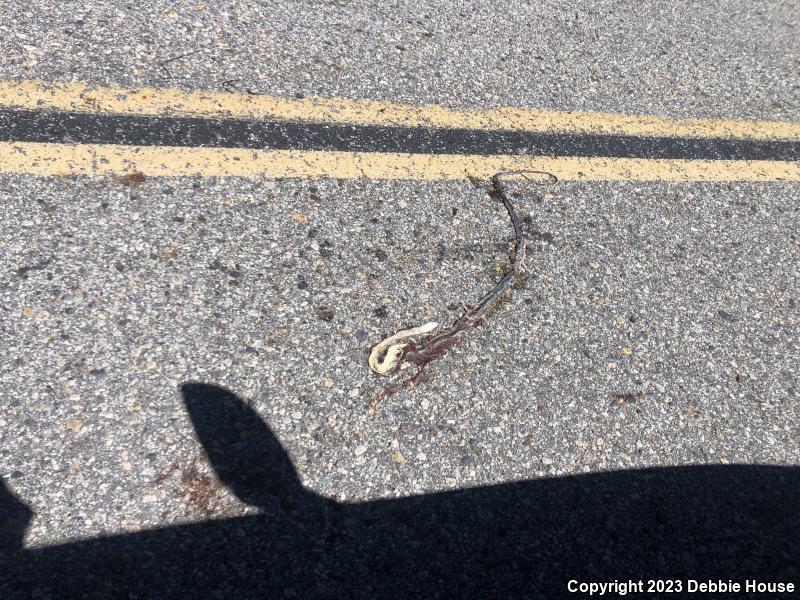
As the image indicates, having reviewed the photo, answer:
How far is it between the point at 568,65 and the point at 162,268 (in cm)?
221

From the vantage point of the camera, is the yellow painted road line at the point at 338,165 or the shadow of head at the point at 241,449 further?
the yellow painted road line at the point at 338,165

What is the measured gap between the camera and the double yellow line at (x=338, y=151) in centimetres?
234

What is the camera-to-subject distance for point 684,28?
146 inches

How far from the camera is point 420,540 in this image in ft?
5.91

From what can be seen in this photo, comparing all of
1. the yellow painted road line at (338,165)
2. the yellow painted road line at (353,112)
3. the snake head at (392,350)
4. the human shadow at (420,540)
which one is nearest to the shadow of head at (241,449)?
the human shadow at (420,540)

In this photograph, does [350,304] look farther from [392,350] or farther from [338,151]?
[338,151]

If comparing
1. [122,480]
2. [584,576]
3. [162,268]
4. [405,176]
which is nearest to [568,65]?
[405,176]

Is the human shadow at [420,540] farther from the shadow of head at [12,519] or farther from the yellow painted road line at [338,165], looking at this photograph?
the yellow painted road line at [338,165]

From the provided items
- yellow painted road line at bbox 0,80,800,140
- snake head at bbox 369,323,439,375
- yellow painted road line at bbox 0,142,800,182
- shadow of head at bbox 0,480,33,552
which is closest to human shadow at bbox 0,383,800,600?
shadow of head at bbox 0,480,33,552

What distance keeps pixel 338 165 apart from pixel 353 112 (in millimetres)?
330

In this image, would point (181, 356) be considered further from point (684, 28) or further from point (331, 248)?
point (684, 28)

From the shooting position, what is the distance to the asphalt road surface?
185 cm

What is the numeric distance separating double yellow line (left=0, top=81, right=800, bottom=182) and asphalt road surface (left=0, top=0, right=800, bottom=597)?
0.06 m

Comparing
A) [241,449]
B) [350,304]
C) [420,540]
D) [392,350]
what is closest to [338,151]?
[350,304]
